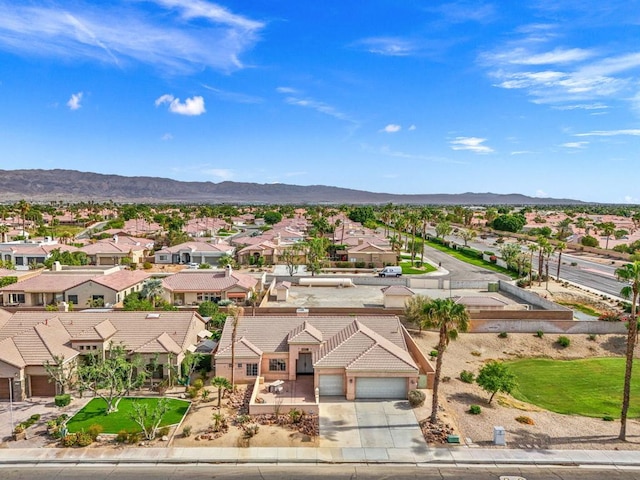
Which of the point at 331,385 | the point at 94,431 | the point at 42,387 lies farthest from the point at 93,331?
the point at 331,385

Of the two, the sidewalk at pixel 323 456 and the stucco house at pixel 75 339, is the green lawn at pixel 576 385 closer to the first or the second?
the sidewalk at pixel 323 456

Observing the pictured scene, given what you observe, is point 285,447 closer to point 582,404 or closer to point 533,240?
point 582,404

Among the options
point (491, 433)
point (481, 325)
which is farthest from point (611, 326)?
point (491, 433)

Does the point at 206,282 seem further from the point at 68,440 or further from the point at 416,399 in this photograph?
the point at 416,399

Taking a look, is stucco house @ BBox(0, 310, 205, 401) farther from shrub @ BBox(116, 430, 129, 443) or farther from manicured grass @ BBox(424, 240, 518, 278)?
manicured grass @ BBox(424, 240, 518, 278)

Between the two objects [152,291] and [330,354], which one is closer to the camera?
[330,354]

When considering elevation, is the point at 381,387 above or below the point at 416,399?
above
